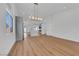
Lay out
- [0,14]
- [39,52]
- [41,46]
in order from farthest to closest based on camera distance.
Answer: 1. [41,46]
2. [39,52]
3. [0,14]

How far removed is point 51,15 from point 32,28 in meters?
0.77

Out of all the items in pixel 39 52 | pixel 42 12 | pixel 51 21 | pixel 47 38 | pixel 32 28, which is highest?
pixel 42 12

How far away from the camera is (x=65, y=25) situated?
134 inches

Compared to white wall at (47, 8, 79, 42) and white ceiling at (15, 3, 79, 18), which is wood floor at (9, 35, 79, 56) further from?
white ceiling at (15, 3, 79, 18)

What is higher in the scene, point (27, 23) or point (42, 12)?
point (42, 12)

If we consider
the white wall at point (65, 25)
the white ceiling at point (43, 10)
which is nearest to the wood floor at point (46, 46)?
the white wall at point (65, 25)

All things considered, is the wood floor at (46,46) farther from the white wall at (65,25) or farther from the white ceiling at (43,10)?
the white ceiling at (43,10)

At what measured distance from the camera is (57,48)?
3.32 meters

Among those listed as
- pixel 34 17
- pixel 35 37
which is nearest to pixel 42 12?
pixel 34 17

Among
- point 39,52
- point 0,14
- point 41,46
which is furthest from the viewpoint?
point 41,46

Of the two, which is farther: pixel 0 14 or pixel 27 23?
pixel 27 23

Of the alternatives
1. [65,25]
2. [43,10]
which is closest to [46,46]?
[65,25]

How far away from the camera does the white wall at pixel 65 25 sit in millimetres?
3246

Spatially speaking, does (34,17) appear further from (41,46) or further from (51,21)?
(41,46)
